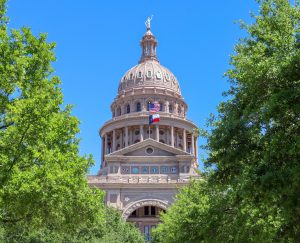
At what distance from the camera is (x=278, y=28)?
19.2 m

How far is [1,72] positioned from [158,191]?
5541cm

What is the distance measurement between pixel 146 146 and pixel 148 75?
28.0 metres

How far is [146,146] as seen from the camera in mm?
81062

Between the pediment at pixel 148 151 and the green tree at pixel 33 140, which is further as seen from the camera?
the pediment at pixel 148 151

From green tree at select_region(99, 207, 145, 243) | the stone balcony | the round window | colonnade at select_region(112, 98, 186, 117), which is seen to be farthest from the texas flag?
green tree at select_region(99, 207, 145, 243)

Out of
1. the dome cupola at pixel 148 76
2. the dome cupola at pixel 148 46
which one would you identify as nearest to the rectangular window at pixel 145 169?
the dome cupola at pixel 148 76

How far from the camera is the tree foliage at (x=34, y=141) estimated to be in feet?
65.3

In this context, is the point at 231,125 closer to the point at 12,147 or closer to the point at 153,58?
the point at 12,147

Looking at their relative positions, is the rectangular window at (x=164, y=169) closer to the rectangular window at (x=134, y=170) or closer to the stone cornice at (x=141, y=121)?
the rectangular window at (x=134, y=170)

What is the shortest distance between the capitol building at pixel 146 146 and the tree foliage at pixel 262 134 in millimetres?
36135

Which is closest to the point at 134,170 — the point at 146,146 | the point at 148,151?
the point at 148,151

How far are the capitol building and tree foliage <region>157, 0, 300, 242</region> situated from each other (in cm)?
3614

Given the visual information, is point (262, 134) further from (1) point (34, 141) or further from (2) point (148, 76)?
(2) point (148, 76)

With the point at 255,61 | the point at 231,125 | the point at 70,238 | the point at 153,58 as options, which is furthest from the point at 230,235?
the point at 153,58
